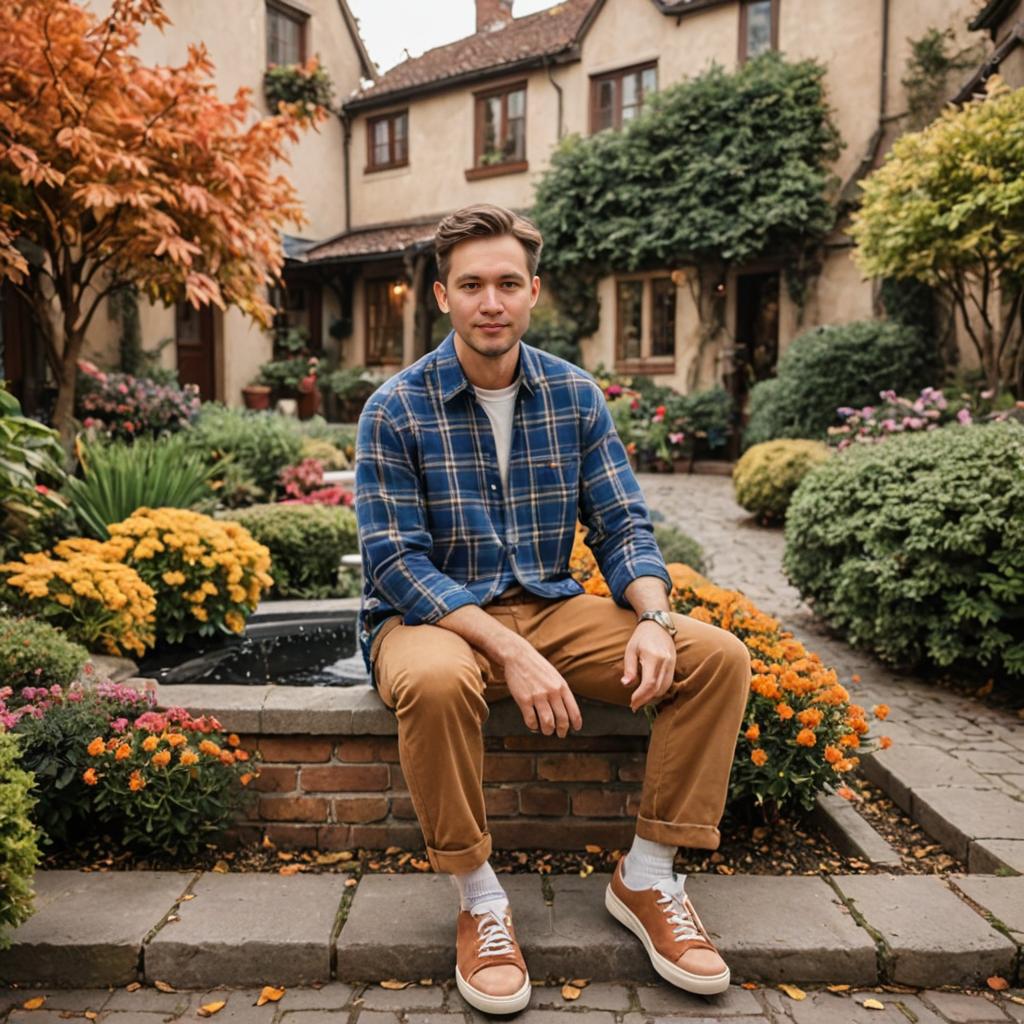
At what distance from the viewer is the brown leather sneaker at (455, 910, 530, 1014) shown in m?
1.87

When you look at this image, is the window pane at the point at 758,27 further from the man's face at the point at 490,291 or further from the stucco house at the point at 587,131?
the man's face at the point at 490,291

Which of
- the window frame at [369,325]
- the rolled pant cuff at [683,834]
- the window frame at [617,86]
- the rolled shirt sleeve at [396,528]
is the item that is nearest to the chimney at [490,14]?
the window frame at [617,86]

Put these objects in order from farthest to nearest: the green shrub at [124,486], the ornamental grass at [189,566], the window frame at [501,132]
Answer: the window frame at [501,132], the green shrub at [124,486], the ornamental grass at [189,566]

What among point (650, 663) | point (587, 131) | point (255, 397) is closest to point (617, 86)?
point (587, 131)

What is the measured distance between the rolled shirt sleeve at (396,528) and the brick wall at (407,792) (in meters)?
0.48

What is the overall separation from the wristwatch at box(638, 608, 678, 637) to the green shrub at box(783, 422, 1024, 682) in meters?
2.02

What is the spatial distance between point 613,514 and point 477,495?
→ 0.37 metres

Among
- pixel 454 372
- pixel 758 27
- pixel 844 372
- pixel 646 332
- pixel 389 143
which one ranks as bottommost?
pixel 454 372

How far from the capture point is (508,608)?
2350 mm

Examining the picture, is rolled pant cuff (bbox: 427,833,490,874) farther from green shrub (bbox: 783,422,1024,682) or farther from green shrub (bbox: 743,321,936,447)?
green shrub (bbox: 743,321,936,447)

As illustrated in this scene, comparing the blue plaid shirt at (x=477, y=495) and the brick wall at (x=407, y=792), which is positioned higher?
the blue plaid shirt at (x=477, y=495)

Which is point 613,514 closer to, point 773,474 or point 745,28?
point 773,474

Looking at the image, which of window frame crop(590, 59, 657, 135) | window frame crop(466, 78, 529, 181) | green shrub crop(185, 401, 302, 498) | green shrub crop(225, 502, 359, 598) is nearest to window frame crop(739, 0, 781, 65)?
window frame crop(590, 59, 657, 135)

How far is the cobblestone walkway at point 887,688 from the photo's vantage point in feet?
10.7
